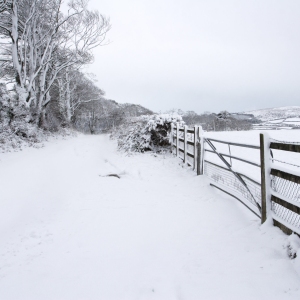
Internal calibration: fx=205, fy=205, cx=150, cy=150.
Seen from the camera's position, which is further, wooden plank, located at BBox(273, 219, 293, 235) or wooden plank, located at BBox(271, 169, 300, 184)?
wooden plank, located at BBox(273, 219, 293, 235)

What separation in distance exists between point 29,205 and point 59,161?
4.20 m

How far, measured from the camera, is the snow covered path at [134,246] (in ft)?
7.21

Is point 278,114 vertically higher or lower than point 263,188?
higher

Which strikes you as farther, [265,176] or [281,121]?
[281,121]

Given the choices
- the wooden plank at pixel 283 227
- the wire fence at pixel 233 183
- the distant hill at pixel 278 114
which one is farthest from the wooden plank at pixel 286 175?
the distant hill at pixel 278 114

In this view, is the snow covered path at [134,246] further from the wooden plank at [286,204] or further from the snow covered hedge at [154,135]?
the snow covered hedge at [154,135]

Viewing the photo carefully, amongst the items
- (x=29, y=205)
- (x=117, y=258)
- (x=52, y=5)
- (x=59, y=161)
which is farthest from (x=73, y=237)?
(x=52, y=5)

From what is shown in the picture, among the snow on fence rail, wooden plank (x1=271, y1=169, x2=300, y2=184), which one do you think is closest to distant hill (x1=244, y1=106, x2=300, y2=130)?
the snow on fence rail

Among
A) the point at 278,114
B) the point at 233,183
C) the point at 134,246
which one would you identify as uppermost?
the point at 278,114

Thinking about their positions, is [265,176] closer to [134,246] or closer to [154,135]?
[134,246]

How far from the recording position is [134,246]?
10.0 ft

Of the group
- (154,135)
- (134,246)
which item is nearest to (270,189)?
(134,246)

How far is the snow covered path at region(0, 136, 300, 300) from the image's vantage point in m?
2.20

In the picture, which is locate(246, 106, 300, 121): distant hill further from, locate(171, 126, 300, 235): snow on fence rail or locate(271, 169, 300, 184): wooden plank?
locate(271, 169, 300, 184): wooden plank
